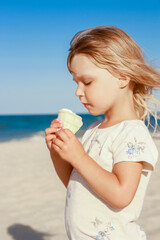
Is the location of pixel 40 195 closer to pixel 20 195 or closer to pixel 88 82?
pixel 20 195

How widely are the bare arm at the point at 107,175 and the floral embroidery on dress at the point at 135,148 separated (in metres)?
0.05

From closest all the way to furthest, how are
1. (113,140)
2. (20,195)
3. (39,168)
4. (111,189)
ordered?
(111,189) → (113,140) → (20,195) → (39,168)

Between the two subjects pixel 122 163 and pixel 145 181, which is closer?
pixel 122 163

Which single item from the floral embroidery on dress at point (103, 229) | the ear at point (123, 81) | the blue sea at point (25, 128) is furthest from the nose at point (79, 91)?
the blue sea at point (25, 128)

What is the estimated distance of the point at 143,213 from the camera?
4.29 meters

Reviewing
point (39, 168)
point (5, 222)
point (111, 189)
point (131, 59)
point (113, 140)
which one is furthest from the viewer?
→ point (39, 168)

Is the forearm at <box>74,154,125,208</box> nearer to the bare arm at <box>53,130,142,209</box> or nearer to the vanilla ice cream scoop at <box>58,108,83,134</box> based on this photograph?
the bare arm at <box>53,130,142,209</box>

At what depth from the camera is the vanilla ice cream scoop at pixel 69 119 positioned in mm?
1920

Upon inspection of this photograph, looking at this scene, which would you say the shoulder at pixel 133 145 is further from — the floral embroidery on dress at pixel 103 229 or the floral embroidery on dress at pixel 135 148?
the floral embroidery on dress at pixel 103 229

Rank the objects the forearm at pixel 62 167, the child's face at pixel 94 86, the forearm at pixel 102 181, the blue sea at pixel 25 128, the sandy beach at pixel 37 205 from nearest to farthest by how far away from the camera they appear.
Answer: the forearm at pixel 102 181, the child's face at pixel 94 86, the forearm at pixel 62 167, the sandy beach at pixel 37 205, the blue sea at pixel 25 128

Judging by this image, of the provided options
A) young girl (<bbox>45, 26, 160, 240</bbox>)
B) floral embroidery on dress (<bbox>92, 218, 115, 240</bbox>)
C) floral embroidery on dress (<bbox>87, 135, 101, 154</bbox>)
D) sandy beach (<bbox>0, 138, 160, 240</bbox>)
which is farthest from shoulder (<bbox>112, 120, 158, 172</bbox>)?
sandy beach (<bbox>0, 138, 160, 240</bbox>)

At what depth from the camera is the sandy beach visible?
381cm

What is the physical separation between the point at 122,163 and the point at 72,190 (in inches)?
15.8

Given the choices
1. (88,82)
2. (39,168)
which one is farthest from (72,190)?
(39,168)
